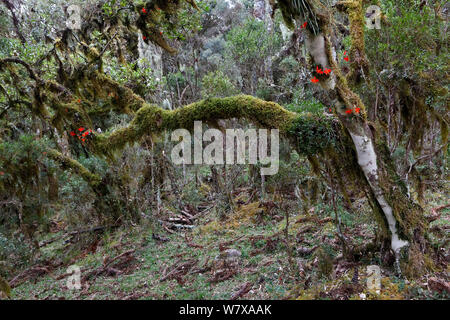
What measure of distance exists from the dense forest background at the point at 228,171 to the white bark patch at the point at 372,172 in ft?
0.08

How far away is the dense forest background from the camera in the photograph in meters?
4.78

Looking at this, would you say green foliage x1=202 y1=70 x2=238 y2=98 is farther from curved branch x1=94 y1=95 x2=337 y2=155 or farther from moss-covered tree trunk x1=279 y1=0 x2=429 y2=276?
moss-covered tree trunk x1=279 y1=0 x2=429 y2=276

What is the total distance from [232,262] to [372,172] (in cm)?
361

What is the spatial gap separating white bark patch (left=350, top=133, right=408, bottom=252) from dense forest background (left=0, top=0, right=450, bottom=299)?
0.02 m

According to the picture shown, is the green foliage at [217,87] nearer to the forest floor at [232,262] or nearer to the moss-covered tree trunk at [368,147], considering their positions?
the forest floor at [232,262]

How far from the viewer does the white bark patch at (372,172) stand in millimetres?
4605

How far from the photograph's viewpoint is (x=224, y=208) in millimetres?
10391

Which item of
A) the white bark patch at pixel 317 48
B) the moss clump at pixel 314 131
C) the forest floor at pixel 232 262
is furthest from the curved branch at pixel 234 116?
the forest floor at pixel 232 262

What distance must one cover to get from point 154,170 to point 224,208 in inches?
106

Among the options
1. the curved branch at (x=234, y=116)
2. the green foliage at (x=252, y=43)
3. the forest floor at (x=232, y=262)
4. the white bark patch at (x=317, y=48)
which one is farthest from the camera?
the green foliage at (x=252, y=43)

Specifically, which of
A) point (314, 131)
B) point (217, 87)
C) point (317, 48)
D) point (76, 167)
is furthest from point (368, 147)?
point (217, 87)

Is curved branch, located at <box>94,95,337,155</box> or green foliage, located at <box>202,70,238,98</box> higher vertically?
green foliage, located at <box>202,70,238,98</box>

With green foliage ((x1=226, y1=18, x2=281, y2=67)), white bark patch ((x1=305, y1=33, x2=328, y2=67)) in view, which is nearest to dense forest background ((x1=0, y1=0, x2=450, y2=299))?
white bark patch ((x1=305, y1=33, x2=328, y2=67))
